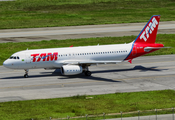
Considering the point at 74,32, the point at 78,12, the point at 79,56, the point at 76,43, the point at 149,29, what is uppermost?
the point at 78,12

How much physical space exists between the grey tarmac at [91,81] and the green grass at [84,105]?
7.46 feet

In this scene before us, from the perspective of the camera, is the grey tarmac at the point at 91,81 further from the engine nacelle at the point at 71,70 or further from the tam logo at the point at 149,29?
the tam logo at the point at 149,29

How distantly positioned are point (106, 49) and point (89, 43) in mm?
21527

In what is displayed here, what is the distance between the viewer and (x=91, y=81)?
47.1 m

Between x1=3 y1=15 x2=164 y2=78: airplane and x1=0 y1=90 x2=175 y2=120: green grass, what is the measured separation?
962 cm

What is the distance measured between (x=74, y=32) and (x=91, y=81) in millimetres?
39852

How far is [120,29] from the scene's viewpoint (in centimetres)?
8894

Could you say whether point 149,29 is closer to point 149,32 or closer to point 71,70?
point 149,32

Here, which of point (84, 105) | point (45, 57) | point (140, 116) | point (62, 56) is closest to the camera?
point (140, 116)

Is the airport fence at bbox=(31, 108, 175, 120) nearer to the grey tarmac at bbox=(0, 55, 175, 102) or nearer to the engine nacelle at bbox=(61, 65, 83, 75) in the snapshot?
the grey tarmac at bbox=(0, 55, 175, 102)

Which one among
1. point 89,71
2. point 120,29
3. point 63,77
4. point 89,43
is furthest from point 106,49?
point 120,29

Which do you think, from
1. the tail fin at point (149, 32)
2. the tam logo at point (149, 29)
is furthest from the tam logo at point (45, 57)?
the tam logo at point (149, 29)

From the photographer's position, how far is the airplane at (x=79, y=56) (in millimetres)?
47938

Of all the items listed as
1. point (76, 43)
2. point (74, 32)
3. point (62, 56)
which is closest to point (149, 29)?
point (62, 56)
